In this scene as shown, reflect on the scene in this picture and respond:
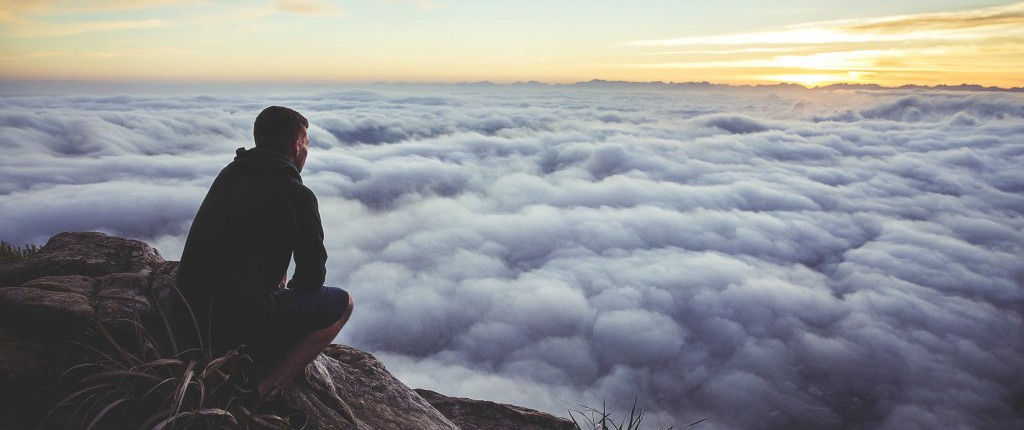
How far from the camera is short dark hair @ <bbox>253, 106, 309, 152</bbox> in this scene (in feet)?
10.1

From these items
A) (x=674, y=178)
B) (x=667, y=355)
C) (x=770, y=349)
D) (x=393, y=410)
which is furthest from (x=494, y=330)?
(x=674, y=178)

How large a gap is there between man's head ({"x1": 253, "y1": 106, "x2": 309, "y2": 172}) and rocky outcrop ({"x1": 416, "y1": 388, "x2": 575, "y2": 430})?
173 inches

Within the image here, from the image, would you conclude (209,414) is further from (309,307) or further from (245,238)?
(245,238)

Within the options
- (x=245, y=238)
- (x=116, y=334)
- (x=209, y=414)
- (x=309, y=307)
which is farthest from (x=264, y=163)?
(x=116, y=334)

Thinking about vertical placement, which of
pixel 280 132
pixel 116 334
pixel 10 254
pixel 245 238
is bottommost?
pixel 10 254

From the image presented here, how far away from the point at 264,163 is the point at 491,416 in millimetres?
4881

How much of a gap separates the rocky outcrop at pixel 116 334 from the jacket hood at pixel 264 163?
3.49 feet

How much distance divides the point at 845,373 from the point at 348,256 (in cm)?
7286

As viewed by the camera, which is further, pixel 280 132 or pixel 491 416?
pixel 491 416

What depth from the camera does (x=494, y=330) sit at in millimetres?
64000

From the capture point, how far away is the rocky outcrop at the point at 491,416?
6.33 meters

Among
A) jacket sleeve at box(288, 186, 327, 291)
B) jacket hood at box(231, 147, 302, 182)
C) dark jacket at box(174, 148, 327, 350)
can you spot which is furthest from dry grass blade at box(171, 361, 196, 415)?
jacket hood at box(231, 147, 302, 182)

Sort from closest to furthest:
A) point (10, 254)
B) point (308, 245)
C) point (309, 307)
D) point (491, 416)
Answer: point (308, 245), point (309, 307), point (10, 254), point (491, 416)

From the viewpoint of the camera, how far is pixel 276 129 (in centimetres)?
311
